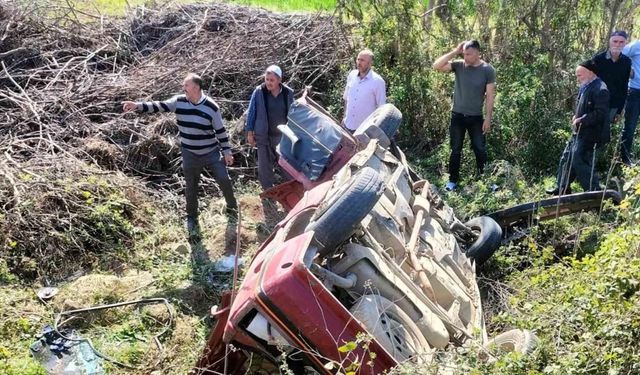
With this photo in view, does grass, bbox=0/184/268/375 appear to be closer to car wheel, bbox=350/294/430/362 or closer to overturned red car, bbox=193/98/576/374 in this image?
overturned red car, bbox=193/98/576/374

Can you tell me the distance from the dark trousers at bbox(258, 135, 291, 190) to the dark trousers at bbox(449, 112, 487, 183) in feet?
6.66

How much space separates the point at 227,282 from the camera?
557 centimetres

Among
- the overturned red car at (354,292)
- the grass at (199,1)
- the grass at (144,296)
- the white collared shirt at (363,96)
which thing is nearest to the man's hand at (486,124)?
the white collared shirt at (363,96)

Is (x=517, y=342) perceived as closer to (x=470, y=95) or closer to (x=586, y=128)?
(x=586, y=128)

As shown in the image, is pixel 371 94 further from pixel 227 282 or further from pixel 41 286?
pixel 41 286

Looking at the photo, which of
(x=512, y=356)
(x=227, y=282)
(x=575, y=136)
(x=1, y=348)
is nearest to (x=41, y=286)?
(x=1, y=348)

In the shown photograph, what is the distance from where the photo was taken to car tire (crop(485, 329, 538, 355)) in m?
3.13

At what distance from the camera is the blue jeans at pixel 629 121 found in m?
7.20

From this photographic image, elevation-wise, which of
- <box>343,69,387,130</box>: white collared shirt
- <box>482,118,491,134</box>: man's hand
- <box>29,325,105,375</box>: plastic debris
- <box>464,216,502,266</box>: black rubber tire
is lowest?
<box>29,325,105,375</box>: plastic debris

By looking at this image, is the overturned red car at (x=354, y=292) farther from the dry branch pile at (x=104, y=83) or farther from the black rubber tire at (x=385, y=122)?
the dry branch pile at (x=104, y=83)

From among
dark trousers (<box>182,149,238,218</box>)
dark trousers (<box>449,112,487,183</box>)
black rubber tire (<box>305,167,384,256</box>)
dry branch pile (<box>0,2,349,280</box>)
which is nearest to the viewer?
black rubber tire (<box>305,167,384,256</box>)

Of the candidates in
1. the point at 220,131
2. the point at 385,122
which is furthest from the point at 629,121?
the point at 220,131

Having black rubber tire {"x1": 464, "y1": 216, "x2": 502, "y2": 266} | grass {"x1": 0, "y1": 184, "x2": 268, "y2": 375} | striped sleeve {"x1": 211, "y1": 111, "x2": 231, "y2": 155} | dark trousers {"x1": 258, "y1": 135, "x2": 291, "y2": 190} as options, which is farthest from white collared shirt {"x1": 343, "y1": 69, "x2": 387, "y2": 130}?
black rubber tire {"x1": 464, "y1": 216, "x2": 502, "y2": 266}

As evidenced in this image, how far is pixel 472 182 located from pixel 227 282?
3.30 m
